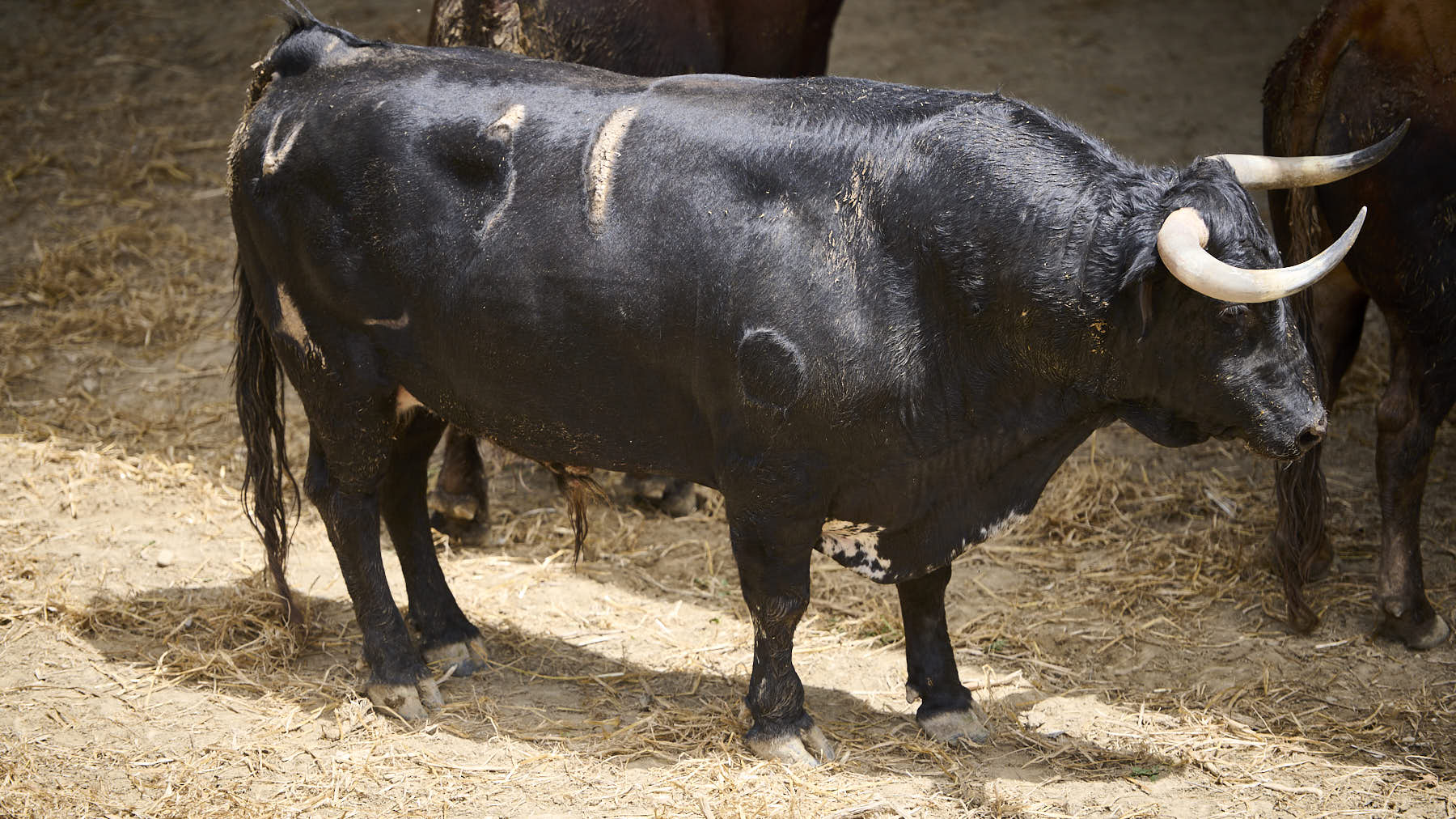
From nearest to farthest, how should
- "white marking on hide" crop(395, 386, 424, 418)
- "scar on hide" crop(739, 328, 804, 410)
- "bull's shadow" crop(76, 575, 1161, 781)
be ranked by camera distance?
"scar on hide" crop(739, 328, 804, 410), "bull's shadow" crop(76, 575, 1161, 781), "white marking on hide" crop(395, 386, 424, 418)

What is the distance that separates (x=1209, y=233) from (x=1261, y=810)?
154 cm

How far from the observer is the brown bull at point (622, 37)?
4.61 m

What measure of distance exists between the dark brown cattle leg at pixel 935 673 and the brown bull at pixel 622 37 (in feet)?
3.48

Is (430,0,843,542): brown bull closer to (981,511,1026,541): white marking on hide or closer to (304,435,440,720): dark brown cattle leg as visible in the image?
(304,435,440,720): dark brown cattle leg

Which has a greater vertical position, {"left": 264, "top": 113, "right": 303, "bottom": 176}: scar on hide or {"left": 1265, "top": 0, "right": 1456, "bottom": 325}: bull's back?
{"left": 1265, "top": 0, "right": 1456, "bottom": 325}: bull's back

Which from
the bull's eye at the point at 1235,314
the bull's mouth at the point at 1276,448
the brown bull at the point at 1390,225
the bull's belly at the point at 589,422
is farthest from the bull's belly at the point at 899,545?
the brown bull at the point at 1390,225

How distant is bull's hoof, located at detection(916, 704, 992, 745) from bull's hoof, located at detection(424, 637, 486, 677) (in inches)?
54.9

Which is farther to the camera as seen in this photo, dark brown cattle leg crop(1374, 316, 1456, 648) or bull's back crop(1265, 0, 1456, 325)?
dark brown cattle leg crop(1374, 316, 1456, 648)

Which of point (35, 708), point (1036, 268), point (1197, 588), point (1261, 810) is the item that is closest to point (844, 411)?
point (1036, 268)

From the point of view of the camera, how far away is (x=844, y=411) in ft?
10.8

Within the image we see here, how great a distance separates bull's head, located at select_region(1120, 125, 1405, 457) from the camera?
9.90 feet

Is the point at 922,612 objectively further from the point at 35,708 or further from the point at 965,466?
the point at 35,708

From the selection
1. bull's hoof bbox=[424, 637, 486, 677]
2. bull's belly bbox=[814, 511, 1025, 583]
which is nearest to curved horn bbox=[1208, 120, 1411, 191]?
bull's belly bbox=[814, 511, 1025, 583]

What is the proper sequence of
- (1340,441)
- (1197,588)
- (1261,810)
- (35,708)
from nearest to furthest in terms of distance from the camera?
(1261,810) < (35,708) < (1197,588) < (1340,441)
